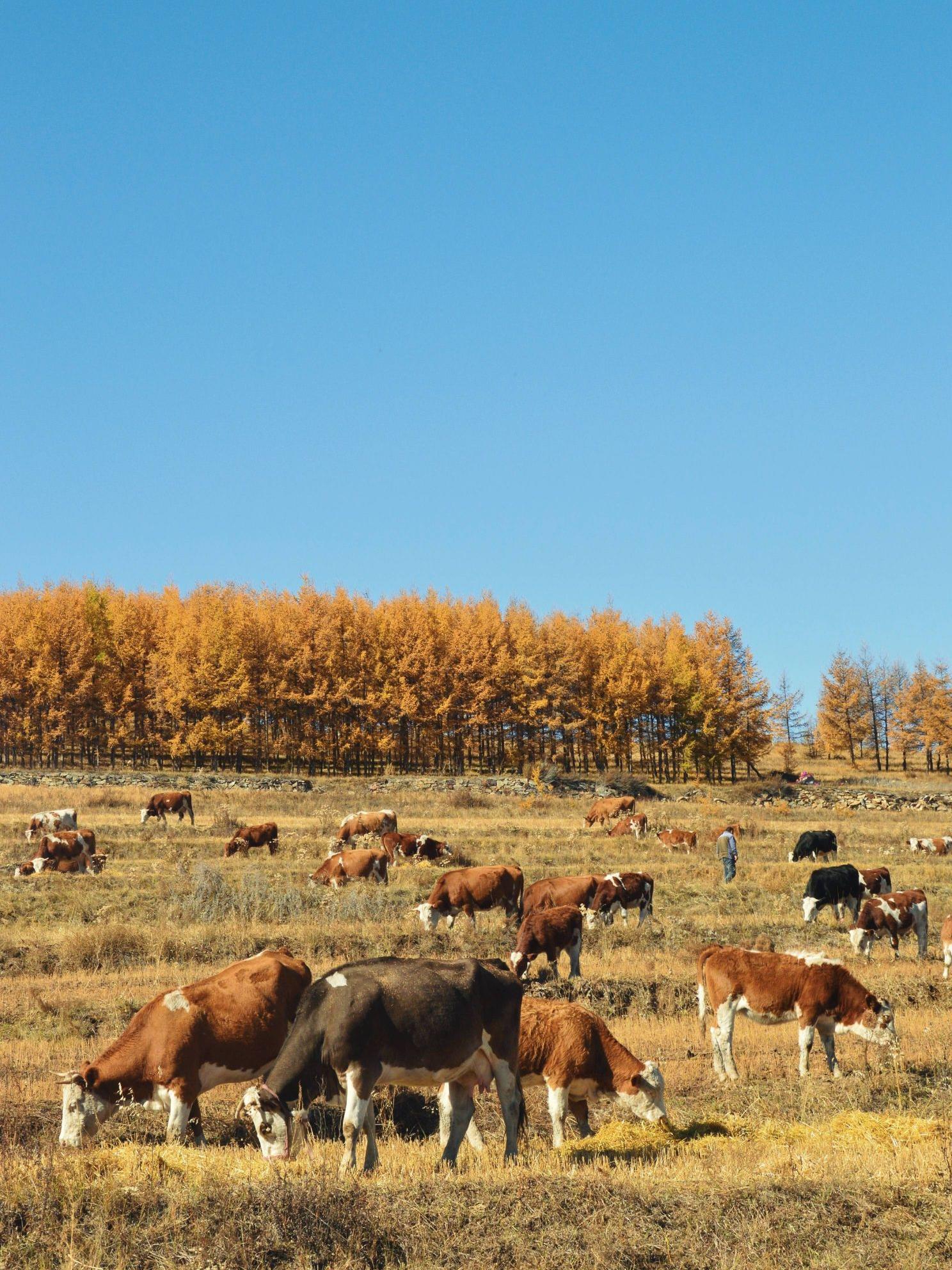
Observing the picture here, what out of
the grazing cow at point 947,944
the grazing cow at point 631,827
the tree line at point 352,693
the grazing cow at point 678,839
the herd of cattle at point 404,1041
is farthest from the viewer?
the tree line at point 352,693

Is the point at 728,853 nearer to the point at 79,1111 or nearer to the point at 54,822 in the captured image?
the point at 54,822

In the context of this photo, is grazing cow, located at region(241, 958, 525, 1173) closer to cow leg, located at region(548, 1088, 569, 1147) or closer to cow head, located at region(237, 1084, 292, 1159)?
cow head, located at region(237, 1084, 292, 1159)

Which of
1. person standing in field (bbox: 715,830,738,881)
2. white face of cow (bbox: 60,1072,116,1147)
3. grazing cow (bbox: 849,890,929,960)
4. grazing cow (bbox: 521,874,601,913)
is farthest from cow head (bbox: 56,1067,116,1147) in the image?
person standing in field (bbox: 715,830,738,881)

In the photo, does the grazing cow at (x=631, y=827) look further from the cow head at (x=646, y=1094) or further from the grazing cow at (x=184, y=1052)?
the grazing cow at (x=184, y=1052)

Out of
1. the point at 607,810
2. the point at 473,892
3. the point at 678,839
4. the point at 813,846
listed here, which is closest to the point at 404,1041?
the point at 473,892

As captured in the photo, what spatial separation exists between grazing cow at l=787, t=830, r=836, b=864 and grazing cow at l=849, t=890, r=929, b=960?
12.5 m

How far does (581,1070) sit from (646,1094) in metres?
0.69

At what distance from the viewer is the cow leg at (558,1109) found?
1159cm

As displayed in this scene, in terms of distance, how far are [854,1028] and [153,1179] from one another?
31.5 feet

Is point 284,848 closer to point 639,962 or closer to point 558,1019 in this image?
point 639,962

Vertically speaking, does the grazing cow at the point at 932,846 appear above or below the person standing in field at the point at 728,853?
below

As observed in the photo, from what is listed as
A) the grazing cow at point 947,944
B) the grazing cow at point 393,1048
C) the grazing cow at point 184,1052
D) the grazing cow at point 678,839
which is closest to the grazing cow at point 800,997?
the grazing cow at point 393,1048

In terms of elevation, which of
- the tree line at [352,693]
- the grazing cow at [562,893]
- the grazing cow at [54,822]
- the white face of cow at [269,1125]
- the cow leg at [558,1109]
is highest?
the tree line at [352,693]

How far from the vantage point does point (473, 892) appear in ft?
84.7
